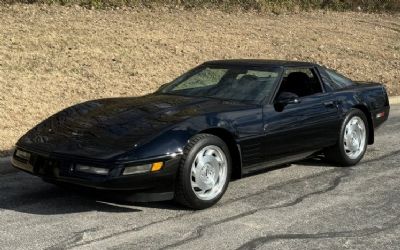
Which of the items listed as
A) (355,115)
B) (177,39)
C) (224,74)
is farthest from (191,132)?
(177,39)

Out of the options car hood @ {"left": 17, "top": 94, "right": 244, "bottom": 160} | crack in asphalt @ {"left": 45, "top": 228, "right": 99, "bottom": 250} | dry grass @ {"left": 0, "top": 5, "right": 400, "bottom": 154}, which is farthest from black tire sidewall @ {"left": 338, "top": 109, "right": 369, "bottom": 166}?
dry grass @ {"left": 0, "top": 5, "right": 400, "bottom": 154}

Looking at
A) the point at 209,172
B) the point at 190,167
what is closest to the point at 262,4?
the point at 209,172

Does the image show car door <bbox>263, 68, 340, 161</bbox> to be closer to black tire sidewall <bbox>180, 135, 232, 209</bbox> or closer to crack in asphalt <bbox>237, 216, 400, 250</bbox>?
black tire sidewall <bbox>180, 135, 232, 209</bbox>

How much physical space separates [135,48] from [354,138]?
253 inches

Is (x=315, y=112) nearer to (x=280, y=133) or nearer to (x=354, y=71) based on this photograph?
(x=280, y=133)

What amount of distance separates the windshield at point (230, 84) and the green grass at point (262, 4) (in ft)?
27.3

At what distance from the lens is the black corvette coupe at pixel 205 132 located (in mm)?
4750

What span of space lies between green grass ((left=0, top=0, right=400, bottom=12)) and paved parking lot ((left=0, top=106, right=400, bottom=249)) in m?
9.14

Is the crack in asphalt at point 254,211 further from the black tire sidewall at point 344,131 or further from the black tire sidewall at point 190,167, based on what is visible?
the black tire sidewall at point 190,167

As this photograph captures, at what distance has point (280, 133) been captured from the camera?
5.88 metres

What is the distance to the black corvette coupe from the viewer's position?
4.75 metres

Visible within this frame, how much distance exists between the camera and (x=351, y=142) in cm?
694

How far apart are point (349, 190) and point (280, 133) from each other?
0.91 meters

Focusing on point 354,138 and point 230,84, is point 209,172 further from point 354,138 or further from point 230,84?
point 354,138
